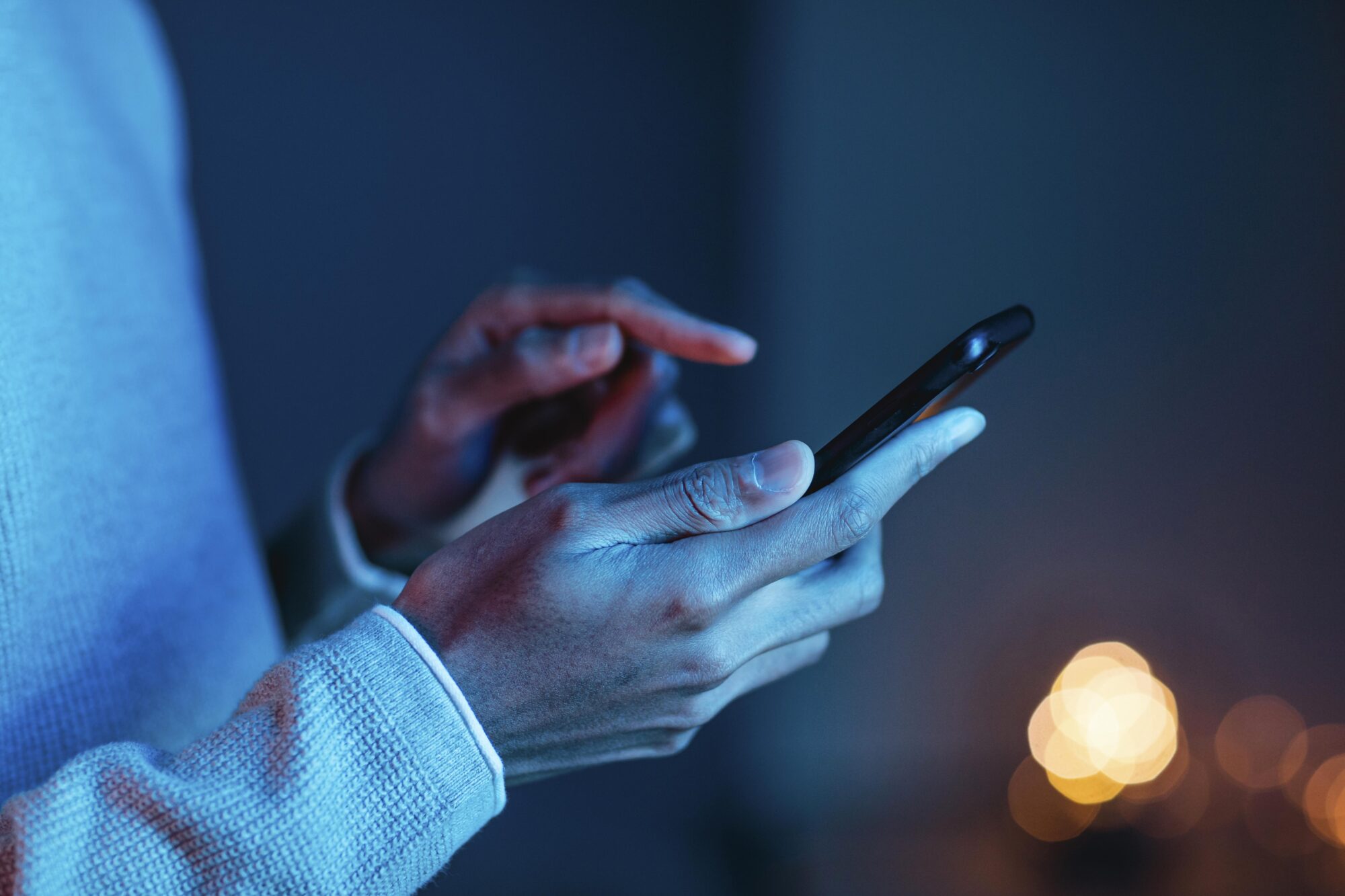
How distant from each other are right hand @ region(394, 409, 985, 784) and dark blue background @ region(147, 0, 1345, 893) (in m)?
0.79

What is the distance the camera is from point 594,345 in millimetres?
701

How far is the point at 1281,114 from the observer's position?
96 cm

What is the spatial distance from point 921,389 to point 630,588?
19 cm

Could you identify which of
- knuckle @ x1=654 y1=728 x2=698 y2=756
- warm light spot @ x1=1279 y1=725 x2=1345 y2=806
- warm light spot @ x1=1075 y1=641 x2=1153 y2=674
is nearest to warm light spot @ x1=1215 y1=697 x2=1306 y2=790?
warm light spot @ x1=1279 y1=725 x2=1345 y2=806

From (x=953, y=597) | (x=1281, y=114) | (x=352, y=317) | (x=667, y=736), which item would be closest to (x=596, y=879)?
(x=953, y=597)

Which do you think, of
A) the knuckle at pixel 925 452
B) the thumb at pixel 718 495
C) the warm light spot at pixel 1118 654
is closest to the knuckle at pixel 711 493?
the thumb at pixel 718 495

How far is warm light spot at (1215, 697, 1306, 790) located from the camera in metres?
1.09

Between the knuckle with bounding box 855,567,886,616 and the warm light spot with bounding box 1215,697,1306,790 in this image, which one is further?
the warm light spot with bounding box 1215,697,1306,790

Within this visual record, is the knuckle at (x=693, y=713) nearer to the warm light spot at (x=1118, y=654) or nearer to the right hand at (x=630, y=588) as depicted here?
the right hand at (x=630, y=588)

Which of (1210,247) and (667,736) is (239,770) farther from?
(1210,247)

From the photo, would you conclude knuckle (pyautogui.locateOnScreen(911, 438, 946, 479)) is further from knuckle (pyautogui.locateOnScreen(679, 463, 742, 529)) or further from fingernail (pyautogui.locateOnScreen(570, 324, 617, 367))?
fingernail (pyautogui.locateOnScreen(570, 324, 617, 367))

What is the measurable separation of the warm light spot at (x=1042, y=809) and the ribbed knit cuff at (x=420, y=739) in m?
1.09

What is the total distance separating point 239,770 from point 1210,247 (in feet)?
3.75

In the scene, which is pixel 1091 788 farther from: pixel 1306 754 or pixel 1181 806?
pixel 1306 754
